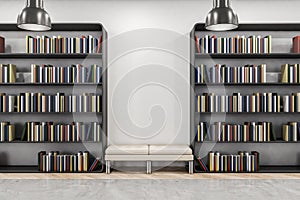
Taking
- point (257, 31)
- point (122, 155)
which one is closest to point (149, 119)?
point (122, 155)

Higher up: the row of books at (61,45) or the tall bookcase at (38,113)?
the row of books at (61,45)

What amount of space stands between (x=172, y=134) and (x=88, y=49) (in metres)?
1.79

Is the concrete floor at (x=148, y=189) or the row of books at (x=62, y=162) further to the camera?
the row of books at (x=62, y=162)

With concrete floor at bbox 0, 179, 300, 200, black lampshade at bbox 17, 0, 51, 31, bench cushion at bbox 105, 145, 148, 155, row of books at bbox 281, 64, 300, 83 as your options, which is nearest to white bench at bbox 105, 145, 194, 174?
bench cushion at bbox 105, 145, 148, 155

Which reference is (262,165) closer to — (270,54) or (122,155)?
(270,54)

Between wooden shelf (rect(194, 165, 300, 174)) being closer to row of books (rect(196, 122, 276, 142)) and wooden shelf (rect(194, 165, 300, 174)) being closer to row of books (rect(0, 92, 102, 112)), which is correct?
row of books (rect(196, 122, 276, 142))

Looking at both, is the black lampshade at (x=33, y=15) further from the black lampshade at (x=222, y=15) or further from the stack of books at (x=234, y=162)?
the stack of books at (x=234, y=162)

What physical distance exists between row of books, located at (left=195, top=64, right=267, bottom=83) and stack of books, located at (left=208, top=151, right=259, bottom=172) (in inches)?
40.9

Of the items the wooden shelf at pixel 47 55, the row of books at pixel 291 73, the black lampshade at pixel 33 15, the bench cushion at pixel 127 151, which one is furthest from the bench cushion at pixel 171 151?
the black lampshade at pixel 33 15

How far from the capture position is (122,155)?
5.04 meters

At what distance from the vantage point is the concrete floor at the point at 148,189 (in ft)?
3.24

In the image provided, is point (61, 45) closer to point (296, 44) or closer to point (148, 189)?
point (296, 44)

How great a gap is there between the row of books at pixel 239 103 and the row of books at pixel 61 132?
1.52m

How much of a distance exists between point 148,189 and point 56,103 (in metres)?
4.33
